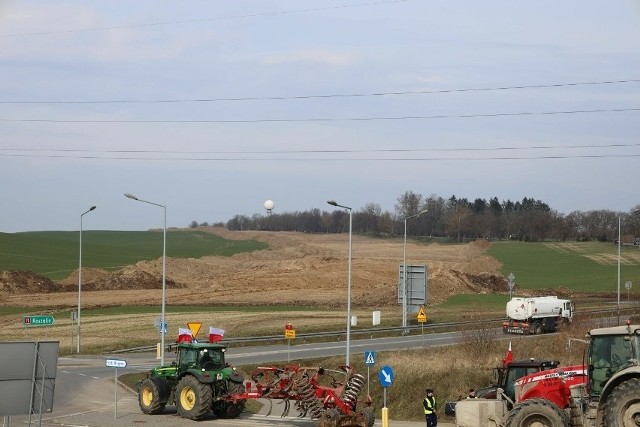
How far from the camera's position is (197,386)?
31609 millimetres

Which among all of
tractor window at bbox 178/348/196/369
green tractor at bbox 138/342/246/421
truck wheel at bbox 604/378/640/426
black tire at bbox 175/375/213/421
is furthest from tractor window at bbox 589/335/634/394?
tractor window at bbox 178/348/196/369

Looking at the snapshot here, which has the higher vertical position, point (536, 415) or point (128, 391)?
point (536, 415)

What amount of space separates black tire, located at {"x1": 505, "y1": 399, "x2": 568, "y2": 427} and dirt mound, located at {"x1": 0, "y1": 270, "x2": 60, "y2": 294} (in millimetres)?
77547

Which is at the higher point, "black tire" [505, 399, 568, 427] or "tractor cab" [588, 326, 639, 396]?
"tractor cab" [588, 326, 639, 396]

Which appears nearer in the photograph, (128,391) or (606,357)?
(606,357)

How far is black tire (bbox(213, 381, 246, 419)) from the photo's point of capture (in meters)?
31.9

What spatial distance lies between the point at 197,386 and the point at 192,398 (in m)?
0.60

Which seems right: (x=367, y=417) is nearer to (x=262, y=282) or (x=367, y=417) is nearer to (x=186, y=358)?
(x=186, y=358)

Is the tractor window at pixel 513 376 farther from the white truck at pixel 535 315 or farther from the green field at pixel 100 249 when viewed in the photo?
the green field at pixel 100 249

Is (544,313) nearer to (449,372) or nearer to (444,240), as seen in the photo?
(449,372)

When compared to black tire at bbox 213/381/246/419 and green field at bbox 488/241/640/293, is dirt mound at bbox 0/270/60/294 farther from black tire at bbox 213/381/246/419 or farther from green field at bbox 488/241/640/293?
black tire at bbox 213/381/246/419

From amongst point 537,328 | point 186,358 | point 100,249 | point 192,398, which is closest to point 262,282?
point 537,328

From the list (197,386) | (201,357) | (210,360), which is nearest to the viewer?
(197,386)

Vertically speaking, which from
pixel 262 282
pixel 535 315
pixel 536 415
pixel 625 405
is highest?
pixel 625 405
